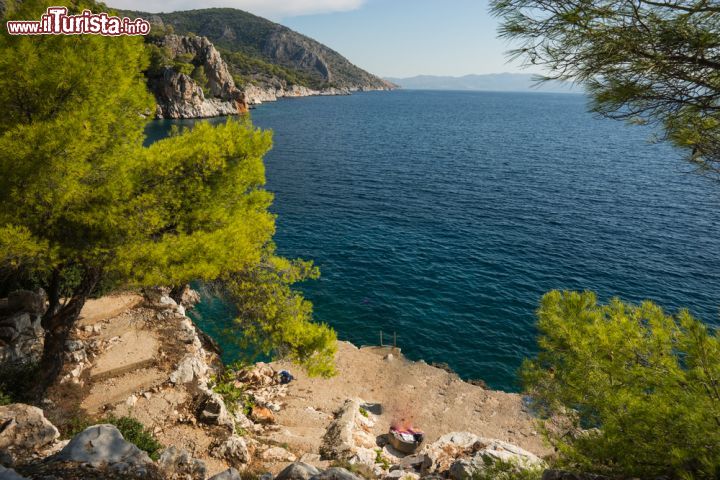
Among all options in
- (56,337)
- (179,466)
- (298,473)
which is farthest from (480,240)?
(56,337)

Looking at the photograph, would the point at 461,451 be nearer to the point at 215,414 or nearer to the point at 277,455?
the point at 277,455

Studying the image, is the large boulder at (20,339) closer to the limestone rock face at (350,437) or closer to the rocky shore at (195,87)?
the limestone rock face at (350,437)

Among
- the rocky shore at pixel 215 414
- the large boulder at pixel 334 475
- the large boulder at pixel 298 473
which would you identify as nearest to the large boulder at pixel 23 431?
the rocky shore at pixel 215 414

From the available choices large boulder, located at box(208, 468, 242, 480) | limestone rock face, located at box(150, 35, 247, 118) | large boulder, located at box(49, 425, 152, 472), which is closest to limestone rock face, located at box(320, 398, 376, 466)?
large boulder, located at box(208, 468, 242, 480)

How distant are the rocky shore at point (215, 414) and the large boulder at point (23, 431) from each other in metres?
0.03

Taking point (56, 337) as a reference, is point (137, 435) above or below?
below

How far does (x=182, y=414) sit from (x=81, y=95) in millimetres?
11905

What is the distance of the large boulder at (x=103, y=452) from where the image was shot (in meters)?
9.03

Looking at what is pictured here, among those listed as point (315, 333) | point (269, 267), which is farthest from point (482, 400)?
point (269, 267)

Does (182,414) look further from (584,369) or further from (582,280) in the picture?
(582,280)

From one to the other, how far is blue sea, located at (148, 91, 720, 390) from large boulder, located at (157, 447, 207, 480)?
9878mm

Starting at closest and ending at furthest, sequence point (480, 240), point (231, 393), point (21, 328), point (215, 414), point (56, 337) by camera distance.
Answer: point (56, 337)
point (215, 414)
point (21, 328)
point (231, 393)
point (480, 240)

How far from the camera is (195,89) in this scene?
11581cm

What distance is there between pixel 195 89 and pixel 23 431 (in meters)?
124
